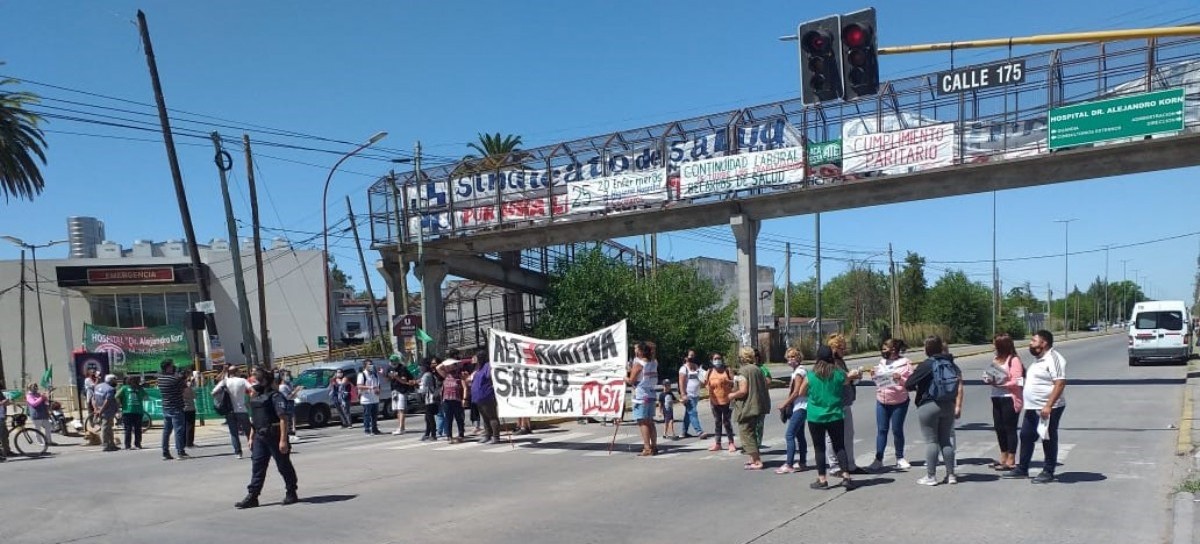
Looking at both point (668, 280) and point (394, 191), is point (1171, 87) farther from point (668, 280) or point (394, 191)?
point (394, 191)

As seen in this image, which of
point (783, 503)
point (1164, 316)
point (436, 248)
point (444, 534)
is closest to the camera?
point (444, 534)

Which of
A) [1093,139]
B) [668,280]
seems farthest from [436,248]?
[1093,139]

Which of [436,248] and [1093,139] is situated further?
[436,248]

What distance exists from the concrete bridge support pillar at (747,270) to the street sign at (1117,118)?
9.68 m

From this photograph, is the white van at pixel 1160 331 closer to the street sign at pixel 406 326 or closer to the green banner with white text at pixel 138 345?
the street sign at pixel 406 326

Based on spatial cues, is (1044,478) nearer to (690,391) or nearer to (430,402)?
(690,391)

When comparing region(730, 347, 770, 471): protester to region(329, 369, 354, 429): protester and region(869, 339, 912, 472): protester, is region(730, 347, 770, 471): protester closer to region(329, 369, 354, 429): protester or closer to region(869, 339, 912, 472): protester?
region(869, 339, 912, 472): protester

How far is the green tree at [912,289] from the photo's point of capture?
73.3 metres

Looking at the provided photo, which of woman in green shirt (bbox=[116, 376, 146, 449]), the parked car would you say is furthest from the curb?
the parked car

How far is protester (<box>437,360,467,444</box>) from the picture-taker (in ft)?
54.3

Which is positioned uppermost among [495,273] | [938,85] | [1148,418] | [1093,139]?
[938,85]

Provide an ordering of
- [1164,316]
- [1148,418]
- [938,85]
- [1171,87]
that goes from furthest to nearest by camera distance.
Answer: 1. [1164,316]
2. [938,85]
3. [1171,87]
4. [1148,418]

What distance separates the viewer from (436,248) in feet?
120

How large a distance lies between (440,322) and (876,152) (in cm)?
1956
